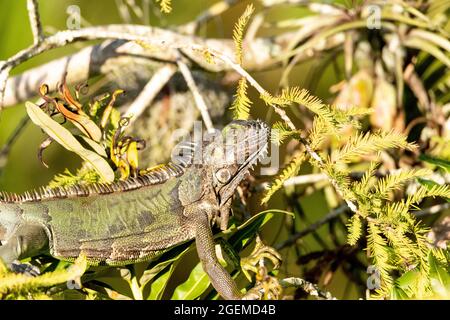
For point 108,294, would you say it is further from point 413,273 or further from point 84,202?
point 413,273

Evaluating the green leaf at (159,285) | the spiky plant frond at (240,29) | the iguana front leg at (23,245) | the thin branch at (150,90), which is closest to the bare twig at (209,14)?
the thin branch at (150,90)

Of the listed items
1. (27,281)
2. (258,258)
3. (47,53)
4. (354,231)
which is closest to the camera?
(27,281)

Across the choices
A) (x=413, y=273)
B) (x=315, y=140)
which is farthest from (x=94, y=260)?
(x=413, y=273)

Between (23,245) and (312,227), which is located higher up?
(23,245)

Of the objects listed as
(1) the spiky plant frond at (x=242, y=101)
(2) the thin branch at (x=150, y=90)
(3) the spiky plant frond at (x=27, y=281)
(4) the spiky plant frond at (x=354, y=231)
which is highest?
(1) the spiky plant frond at (x=242, y=101)

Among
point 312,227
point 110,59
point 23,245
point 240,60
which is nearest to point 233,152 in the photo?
point 240,60

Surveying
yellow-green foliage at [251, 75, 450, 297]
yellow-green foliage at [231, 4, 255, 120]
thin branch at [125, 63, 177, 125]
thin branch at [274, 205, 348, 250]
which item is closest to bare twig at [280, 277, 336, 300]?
yellow-green foliage at [251, 75, 450, 297]

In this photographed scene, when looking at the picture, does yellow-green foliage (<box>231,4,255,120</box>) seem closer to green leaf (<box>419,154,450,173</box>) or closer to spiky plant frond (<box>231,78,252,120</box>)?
spiky plant frond (<box>231,78,252,120</box>)

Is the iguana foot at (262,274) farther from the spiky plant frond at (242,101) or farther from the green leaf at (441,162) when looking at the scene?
the green leaf at (441,162)

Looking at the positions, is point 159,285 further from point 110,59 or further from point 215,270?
point 110,59
